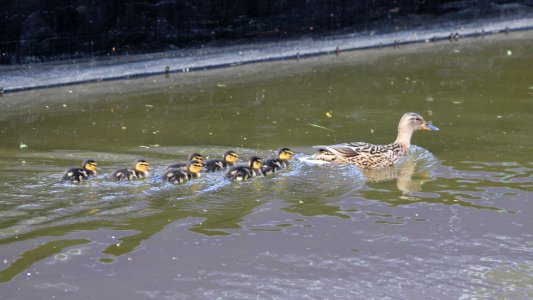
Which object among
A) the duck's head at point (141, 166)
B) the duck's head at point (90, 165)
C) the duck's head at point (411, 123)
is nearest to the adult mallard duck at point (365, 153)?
the duck's head at point (411, 123)

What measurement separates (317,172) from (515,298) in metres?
2.64

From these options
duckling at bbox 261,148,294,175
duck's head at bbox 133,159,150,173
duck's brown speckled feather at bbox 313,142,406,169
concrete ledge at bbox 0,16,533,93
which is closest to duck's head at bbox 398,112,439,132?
duck's brown speckled feather at bbox 313,142,406,169

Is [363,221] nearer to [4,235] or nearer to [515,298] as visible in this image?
[515,298]

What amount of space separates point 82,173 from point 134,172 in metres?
0.36

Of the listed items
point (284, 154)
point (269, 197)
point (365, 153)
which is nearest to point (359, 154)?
point (365, 153)

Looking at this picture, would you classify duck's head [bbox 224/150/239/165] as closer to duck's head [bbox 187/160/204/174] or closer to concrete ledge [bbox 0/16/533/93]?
duck's head [bbox 187/160/204/174]

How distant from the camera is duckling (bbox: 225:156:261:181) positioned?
745 cm

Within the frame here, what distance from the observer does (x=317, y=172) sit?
787 centimetres

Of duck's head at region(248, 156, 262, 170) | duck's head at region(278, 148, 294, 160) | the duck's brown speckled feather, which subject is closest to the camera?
duck's head at region(248, 156, 262, 170)

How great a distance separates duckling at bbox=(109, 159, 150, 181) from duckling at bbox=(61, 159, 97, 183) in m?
0.14

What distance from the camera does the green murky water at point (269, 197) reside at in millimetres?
5719

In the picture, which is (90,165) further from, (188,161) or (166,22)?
(166,22)

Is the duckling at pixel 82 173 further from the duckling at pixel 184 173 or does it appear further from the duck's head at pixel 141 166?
the duckling at pixel 184 173

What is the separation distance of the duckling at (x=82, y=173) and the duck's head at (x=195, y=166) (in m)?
0.67
